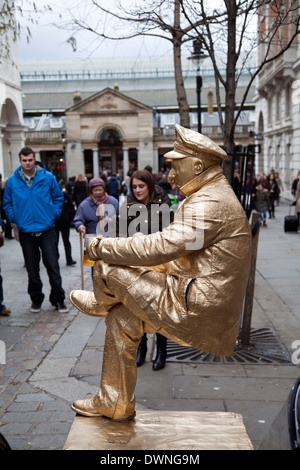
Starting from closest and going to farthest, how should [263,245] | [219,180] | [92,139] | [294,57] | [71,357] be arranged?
[219,180] < [71,357] < [263,245] < [294,57] < [92,139]

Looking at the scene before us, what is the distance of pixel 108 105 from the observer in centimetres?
4025

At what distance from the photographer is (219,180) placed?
2.76m

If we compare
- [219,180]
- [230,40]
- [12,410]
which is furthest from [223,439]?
[230,40]

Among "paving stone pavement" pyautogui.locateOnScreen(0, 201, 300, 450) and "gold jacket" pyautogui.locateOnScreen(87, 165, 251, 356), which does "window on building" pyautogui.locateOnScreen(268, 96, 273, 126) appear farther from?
"gold jacket" pyautogui.locateOnScreen(87, 165, 251, 356)

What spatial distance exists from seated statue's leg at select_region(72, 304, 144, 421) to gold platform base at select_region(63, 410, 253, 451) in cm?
8

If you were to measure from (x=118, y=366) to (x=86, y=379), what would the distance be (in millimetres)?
1661

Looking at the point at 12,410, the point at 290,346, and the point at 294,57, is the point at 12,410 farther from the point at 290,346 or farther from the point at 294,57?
the point at 294,57

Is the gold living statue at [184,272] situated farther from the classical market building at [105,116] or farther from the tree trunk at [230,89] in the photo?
the classical market building at [105,116]

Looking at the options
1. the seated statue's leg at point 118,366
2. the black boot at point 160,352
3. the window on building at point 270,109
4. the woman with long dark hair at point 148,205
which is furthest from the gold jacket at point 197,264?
the window on building at point 270,109

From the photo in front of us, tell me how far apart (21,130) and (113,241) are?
66.4 ft

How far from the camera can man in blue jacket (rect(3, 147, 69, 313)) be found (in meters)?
6.23

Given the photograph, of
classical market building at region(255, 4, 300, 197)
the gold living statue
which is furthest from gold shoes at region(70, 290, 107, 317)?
classical market building at region(255, 4, 300, 197)

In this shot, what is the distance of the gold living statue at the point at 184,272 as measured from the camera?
2.55 meters

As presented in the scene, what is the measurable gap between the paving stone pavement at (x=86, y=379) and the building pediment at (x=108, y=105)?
35.2 metres
